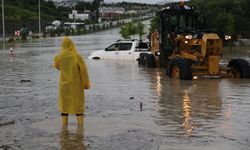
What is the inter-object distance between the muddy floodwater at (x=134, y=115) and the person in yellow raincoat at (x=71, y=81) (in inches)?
16.9

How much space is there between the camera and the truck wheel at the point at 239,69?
20875mm

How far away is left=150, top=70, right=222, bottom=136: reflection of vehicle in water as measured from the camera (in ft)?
37.0

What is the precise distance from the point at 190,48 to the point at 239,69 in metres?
1.99

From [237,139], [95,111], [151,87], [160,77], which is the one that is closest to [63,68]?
[95,111]

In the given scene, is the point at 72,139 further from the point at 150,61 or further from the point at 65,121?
the point at 150,61

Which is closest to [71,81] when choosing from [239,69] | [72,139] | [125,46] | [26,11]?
[72,139]

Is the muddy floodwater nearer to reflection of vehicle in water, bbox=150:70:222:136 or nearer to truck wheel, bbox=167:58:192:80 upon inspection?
reflection of vehicle in water, bbox=150:70:222:136

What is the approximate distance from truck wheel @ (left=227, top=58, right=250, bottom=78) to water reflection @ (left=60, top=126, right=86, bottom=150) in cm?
1133

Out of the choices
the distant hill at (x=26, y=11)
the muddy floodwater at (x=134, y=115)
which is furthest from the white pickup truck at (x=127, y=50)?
the distant hill at (x=26, y=11)

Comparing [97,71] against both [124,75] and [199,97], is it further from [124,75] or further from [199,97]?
[199,97]

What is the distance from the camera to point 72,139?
9.91 metres

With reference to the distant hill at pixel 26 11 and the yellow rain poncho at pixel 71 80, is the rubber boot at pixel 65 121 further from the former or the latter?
the distant hill at pixel 26 11

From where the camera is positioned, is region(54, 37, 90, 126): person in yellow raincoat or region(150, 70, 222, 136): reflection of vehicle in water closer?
region(54, 37, 90, 126): person in yellow raincoat

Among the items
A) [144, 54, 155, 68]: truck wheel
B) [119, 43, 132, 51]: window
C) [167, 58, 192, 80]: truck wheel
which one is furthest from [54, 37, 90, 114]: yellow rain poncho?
[119, 43, 132, 51]: window
